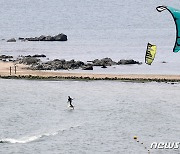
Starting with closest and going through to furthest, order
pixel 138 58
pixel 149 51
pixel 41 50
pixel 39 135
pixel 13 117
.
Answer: pixel 149 51 < pixel 39 135 < pixel 13 117 < pixel 138 58 < pixel 41 50

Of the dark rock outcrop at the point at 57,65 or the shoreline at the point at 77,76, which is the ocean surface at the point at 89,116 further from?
the dark rock outcrop at the point at 57,65

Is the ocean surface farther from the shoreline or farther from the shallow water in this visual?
the shoreline

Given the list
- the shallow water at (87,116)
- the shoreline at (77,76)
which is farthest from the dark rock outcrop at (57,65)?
the shallow water at (87,116)

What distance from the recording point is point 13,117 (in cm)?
7112

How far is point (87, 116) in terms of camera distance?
71375mm

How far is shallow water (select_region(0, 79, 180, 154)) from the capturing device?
59531 millimetres

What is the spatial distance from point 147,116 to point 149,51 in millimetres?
29371

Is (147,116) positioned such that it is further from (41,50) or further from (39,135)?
(41,50)

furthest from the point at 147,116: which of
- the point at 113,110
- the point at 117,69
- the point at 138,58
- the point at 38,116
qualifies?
the point at 138,58

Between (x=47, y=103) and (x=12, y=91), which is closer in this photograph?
(x=47, y=103)

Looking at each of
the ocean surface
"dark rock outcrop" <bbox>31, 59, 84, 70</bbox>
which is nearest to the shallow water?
the ocean surface

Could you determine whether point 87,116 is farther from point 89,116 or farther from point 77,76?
point 77,76

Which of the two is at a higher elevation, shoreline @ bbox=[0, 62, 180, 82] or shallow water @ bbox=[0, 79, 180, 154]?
shoreline @ bbox=[0, 62, 180, 82]

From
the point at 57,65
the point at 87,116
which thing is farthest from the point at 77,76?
the point at 87,116
